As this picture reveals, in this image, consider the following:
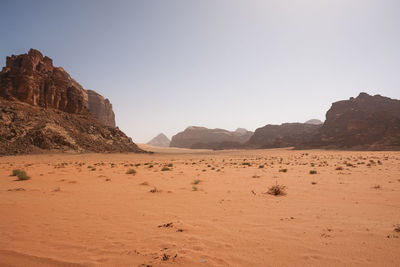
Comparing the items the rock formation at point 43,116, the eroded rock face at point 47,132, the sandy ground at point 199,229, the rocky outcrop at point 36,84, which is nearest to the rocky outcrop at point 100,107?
the rocky outcrop at point 36,84

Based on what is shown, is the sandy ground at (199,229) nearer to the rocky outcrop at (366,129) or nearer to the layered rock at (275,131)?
the rocky outcrop at (366,129)

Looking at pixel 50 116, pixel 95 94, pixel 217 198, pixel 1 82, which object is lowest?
pixel 217 198

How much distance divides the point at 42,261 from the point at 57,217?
2.31m

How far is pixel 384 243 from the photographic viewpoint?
11.2ft

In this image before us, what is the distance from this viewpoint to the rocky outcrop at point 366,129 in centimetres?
5853

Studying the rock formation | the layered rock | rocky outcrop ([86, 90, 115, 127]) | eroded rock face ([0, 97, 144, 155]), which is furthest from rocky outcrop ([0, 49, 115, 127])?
the layered rock

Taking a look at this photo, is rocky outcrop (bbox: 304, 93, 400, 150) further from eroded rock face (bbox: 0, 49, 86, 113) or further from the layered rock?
eroded rock face (bbox: 0, 49, 86, 113)

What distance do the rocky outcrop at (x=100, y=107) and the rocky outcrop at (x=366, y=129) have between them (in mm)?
97325

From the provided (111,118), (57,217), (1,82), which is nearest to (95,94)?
(111,118)

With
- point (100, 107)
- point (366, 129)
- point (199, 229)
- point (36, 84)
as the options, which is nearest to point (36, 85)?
point (36, 84)

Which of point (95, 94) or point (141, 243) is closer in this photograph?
point (141, 243)

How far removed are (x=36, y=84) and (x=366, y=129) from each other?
93.6 metres

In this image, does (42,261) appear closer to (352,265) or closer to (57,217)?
(57,217)

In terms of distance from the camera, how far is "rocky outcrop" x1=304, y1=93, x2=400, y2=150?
58534 millimetres
